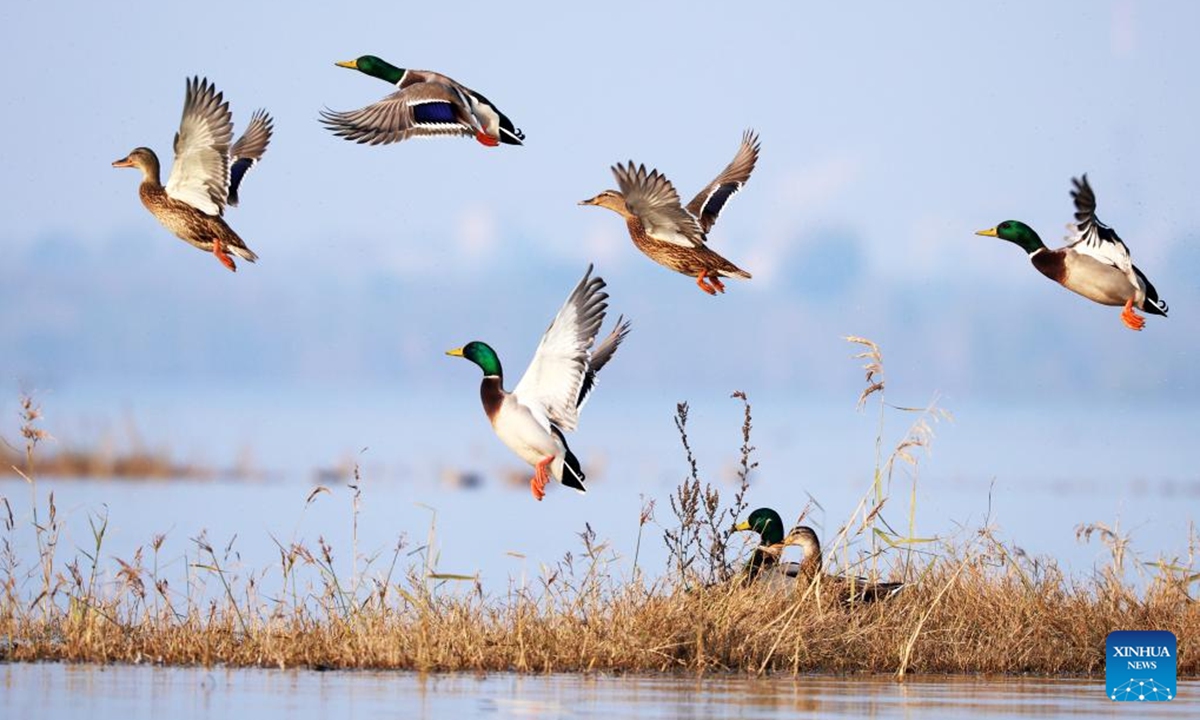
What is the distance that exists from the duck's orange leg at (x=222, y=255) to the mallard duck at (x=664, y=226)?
244cm

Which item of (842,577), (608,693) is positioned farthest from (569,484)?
(608,693)

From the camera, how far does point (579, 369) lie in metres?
10.5

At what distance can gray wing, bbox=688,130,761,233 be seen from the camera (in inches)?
537

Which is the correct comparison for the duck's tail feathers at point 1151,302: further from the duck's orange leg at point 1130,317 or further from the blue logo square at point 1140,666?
the blue logo square at point 1140,666

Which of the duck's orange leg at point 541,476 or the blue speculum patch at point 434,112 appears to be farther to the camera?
the blue speculum patch at point 434,112

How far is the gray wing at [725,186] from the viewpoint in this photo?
1363 cm

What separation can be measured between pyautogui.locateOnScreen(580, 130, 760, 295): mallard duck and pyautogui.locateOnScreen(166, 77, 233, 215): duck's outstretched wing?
8.15 feet

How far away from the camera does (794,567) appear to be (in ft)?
35.2

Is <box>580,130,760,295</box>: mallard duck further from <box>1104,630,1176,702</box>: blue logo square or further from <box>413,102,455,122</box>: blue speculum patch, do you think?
<box>1104,630,1176,702</box>: blue logo square

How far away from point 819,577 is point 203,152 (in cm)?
486

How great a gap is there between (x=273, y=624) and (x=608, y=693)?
2.07 metres

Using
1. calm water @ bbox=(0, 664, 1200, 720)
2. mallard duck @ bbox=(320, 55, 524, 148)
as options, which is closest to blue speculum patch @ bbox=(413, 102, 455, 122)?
mallard duck @ bbox=(320, 55, 524, 148)

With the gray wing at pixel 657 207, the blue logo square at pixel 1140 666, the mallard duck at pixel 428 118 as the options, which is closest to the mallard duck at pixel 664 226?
the gray wing at pixel 657 207

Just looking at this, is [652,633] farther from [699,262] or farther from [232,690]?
[699,262]
